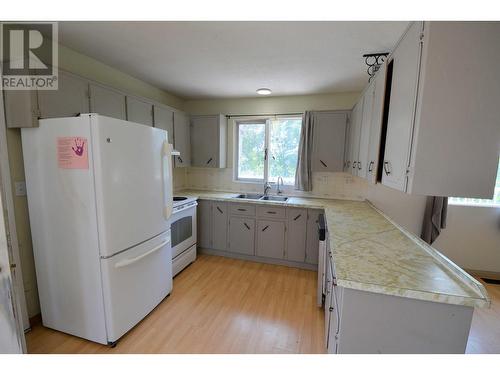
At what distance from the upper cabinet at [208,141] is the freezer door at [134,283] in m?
1.58

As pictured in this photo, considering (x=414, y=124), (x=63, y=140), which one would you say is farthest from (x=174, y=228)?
(x=414, y=124)

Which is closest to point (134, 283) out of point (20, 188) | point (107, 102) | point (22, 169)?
point (20, 188)

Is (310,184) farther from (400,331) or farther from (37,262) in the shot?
(37,262)

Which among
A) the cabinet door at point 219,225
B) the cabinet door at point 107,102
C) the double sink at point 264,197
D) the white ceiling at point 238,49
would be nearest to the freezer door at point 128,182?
the cabinet door at point 107,102

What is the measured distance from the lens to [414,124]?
108 centimetres

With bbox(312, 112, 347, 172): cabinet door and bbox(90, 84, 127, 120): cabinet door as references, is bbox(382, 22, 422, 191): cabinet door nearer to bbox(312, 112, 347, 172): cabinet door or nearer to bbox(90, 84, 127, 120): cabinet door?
bbox(312, 112, 347, 172): cabinet door

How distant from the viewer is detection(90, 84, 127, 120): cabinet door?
1991mm

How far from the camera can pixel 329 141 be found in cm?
298

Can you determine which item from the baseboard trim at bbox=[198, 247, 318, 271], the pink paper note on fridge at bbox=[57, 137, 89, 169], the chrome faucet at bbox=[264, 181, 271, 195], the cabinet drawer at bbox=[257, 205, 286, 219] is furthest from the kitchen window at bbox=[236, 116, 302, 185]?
the pink paper note on fridge at bbox=[57, 137, 89, 169]

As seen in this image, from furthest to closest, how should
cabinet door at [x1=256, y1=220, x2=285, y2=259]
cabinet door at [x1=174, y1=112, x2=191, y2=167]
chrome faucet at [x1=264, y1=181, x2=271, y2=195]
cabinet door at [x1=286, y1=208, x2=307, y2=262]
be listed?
chrome faucet at [x1=264, y1=181, x2=271, y2=195] → cabinet door at [x1=174, y1=112, x2=191, y2=167] → cabinet door at [x1=256, y1=220, x2=285, y2=259] → cabinet door at [x1=286, y1=208, x2=307, y2=262]

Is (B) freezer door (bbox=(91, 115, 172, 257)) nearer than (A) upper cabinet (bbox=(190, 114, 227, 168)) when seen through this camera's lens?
Yes

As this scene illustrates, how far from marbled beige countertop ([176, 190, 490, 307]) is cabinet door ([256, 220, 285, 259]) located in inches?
42.9

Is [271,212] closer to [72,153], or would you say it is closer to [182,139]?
[182,139]
